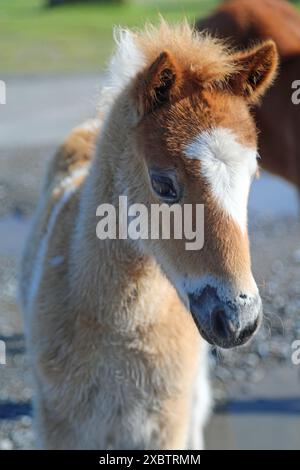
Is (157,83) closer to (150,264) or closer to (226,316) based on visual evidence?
(150,264)

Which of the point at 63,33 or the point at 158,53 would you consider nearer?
the point at 158,53

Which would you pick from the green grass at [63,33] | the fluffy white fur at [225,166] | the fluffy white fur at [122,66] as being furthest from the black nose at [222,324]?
the green grass at [63,33]

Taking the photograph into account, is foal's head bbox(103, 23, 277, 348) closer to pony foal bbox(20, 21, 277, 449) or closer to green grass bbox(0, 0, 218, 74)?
pony foal bbox(20, 21, 277, 449)

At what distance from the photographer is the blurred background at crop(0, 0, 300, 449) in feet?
15.2

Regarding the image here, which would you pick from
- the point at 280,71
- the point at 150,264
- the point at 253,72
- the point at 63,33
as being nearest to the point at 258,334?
the point at 280,71

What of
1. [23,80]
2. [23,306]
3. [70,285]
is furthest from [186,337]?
[23,80]

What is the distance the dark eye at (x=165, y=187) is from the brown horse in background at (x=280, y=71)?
3096mm

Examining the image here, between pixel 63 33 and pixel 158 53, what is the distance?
2030 cm

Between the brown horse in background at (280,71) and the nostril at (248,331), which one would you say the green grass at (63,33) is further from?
the nostril at (248,331)

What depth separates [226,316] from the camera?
2.53 metres

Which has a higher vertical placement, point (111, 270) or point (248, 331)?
point (111, 270)

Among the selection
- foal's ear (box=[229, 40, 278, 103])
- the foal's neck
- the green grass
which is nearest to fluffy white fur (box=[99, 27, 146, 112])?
the foal's neck

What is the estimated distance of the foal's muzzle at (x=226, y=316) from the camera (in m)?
2.51

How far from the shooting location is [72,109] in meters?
13.1
